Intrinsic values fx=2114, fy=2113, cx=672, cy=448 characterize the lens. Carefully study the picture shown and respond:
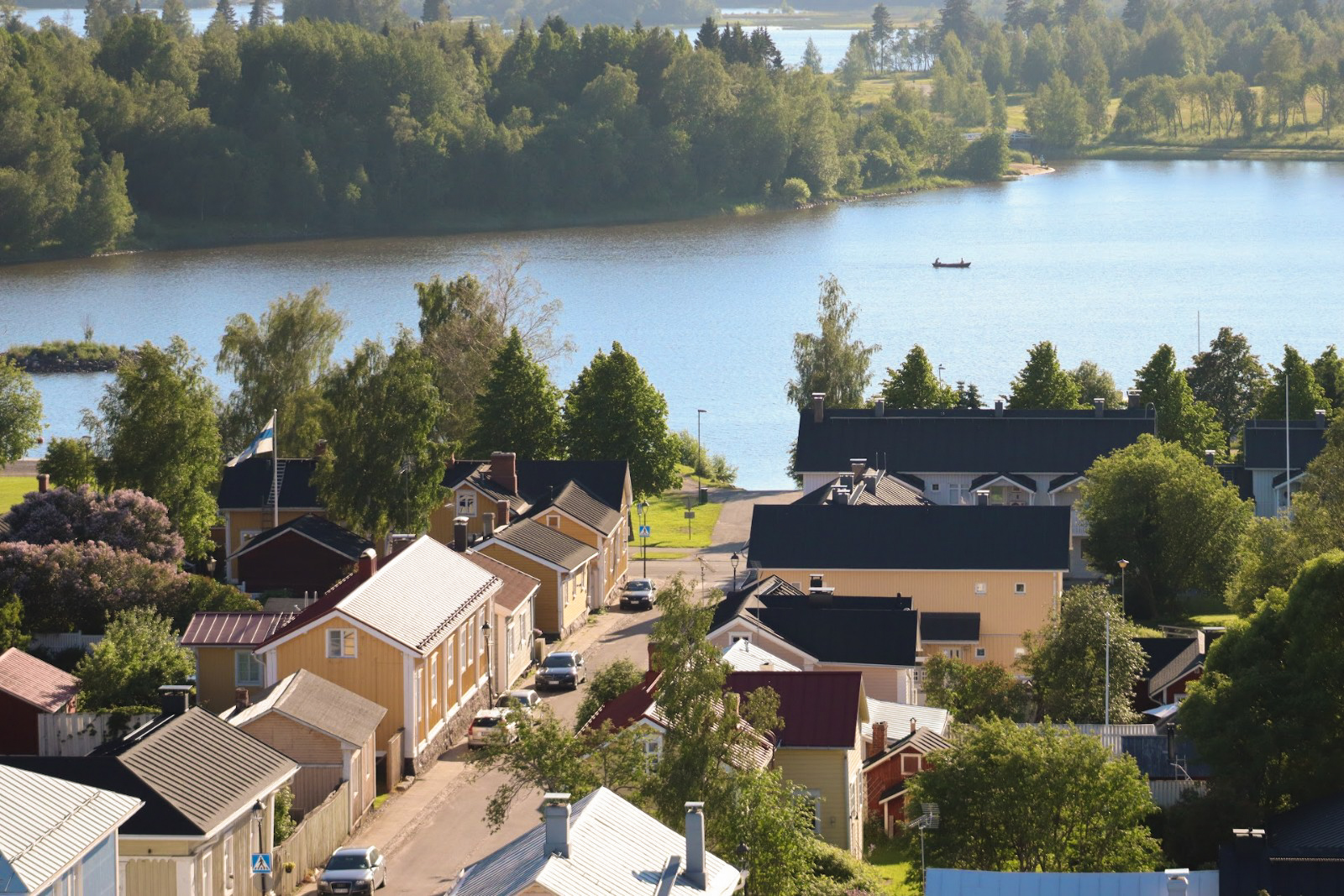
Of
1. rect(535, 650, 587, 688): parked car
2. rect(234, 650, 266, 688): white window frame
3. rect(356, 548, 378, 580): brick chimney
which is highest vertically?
rect(356, 548, 378, 580): brick chimney

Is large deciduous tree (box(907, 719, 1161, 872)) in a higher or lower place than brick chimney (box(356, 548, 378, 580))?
lower

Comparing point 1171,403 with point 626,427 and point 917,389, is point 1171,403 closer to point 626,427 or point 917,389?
point 917,389

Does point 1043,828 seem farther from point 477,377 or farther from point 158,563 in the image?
point 477,377

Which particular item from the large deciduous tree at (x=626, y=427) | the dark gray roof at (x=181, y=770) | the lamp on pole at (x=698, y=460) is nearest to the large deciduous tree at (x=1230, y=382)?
the lamp on pole at (x=698, y=460)

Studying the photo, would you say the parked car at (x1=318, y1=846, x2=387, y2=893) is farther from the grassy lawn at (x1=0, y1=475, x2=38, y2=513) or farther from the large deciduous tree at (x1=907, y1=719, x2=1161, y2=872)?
the grassy lawn at (x1=0, y1=475, x2=38, y2=513)

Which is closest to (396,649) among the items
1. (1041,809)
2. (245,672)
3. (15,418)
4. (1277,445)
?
(245,672)

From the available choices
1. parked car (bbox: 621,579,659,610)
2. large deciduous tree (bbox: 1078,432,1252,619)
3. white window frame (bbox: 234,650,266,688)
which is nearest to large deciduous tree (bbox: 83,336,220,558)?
parked car (bbox: 621,579,659,610)

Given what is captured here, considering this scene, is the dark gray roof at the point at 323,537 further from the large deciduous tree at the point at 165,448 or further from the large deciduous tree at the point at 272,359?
the large deciduous tree at the point at 272,359
